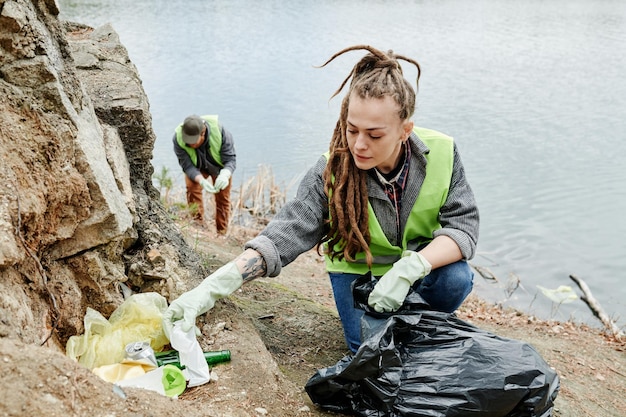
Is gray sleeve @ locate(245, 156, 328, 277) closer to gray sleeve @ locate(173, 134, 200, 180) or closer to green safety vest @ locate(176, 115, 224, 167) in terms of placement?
green safety vest @ locate(176, 115, 224, 167)

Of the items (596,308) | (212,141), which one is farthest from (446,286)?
(212,141)

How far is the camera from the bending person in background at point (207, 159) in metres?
5.68

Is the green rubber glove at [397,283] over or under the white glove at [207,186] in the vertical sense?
over

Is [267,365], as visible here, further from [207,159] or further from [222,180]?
[207,159]

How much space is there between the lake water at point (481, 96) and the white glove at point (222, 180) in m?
1.77

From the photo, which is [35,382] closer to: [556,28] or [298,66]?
[298,66]

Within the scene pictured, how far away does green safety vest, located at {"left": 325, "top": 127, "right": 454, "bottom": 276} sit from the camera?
272 cm

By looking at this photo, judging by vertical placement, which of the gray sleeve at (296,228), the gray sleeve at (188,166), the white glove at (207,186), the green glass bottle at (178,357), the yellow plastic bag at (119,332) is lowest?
the white glove at (207,186)

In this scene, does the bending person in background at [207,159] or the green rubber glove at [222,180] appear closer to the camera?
the bending person in background at [207,159]

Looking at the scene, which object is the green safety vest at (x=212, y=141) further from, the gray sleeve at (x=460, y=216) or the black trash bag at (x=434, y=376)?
the black trash bag at (x=434, y=376)

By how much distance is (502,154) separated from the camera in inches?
333

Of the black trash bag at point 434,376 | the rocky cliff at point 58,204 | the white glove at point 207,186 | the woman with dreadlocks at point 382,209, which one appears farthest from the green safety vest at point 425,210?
the white glove at point 207,186

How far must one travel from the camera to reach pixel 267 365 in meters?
2.47

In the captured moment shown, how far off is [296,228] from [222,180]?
3442 mm
